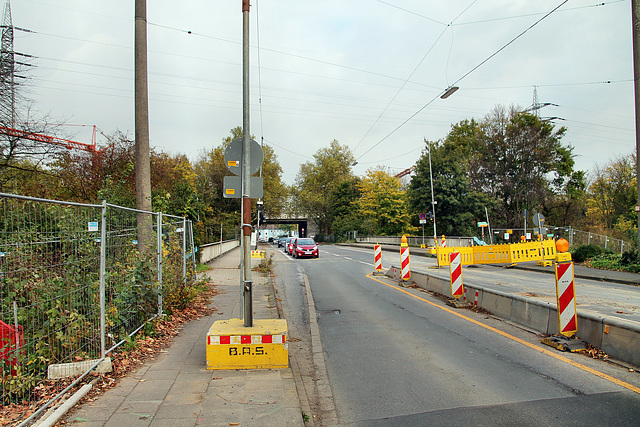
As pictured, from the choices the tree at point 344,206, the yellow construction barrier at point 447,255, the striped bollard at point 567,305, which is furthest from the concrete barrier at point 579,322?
the tree at point 344,206

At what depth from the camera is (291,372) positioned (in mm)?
5312

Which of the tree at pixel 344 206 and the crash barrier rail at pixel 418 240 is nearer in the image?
the crash barrier rail at pixel 418 240

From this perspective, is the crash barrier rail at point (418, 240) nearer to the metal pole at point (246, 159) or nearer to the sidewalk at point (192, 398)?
the metal pole at point (246, 159)

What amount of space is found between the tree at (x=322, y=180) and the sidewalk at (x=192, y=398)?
255 feet

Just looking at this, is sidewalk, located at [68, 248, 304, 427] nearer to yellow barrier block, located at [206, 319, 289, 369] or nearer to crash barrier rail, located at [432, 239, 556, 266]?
yellow barrier block, located at [206, 319, 289, 369]

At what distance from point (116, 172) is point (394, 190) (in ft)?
134

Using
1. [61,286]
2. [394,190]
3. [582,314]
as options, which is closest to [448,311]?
[582,314]

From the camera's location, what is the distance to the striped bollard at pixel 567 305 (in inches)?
253

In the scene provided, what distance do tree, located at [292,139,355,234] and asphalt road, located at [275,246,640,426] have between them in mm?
75164

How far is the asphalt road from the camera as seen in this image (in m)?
4.08

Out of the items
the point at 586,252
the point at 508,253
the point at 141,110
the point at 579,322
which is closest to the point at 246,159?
the point at 141,110

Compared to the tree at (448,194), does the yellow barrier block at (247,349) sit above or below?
below

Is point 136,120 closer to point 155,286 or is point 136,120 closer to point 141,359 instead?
point 155,286

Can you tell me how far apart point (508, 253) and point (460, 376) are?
16.1 meters
